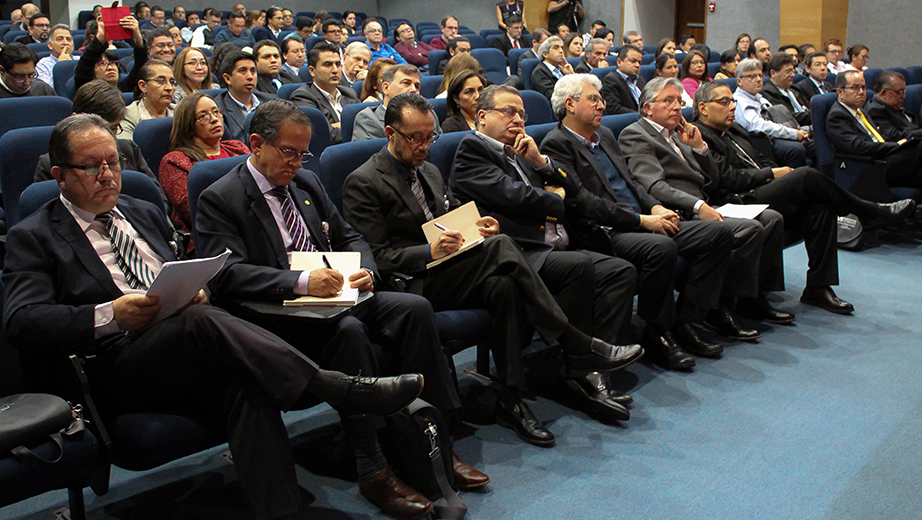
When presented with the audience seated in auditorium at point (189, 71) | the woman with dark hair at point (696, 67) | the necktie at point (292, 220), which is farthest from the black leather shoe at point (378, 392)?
the woman with dark hair at point (696, 67)

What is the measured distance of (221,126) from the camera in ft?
10.4

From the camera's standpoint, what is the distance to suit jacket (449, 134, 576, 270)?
116 inches

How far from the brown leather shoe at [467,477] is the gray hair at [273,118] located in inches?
43.1

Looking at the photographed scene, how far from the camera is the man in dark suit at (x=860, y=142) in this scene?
4793mm

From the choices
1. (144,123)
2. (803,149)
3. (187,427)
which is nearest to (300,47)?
(144,123)

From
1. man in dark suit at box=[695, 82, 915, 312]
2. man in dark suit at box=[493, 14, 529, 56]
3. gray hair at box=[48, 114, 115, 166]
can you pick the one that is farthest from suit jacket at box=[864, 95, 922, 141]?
man in dark suit at box=[493, 14, 529, 56]

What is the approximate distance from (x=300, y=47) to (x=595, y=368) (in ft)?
15.1

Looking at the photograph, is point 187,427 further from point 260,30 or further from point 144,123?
point 260,30

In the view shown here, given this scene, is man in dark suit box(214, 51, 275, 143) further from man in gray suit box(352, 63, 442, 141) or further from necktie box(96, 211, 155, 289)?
necktie box(96, 211, 155, 289)

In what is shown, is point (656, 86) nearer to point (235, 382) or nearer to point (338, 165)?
point (338, 165)

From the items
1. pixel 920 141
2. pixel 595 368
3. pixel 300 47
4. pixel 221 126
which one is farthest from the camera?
pixel 300 47

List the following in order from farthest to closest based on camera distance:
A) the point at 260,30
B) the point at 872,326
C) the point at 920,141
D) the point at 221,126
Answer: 1. the point at 260,30
2. the point at 920,141
3. the point at 872,326
4. the point at 221,126

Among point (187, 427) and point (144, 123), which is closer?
point (187, 427)

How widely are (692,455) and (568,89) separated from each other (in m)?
1.61
